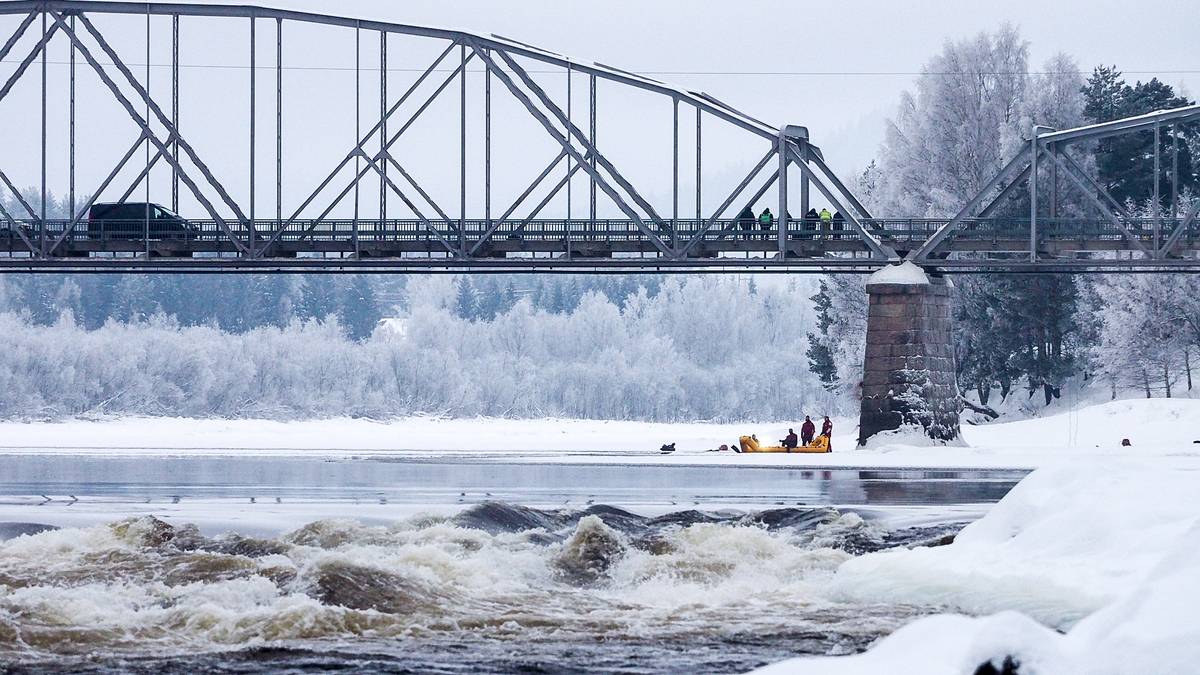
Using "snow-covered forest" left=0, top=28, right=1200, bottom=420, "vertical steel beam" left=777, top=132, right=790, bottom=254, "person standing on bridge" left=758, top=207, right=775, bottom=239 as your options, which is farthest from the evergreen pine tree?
"vertical steel beam" left=777, top=132, right=790, bottom=254

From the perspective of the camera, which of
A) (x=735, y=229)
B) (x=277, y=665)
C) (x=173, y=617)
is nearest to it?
(x=277, y=665)

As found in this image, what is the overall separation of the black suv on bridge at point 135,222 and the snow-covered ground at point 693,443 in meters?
7.57

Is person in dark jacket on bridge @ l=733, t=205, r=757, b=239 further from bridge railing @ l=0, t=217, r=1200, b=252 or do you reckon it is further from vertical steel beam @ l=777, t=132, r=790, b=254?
vertical steel beam @ l=777, t=132, r=790, b=254

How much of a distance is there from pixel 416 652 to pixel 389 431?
8839 cm

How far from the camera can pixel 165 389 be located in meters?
129

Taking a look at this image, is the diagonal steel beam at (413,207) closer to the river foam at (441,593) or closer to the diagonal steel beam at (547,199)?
the diagonal steel beam at (547,199)

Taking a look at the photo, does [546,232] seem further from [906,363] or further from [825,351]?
[825,351]

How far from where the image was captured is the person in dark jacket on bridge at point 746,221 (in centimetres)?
5700

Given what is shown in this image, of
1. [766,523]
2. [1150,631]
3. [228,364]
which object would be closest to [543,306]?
[228,364]

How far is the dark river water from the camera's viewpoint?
1490 centimetres

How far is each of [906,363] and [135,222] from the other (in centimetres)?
2649

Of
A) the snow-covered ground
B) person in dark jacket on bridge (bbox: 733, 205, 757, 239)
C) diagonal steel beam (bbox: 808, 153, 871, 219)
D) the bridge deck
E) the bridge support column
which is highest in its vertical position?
diagonal steel beam (bbox: 808, 153, 871, 219)

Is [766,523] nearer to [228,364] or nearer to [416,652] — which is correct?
[416,652]

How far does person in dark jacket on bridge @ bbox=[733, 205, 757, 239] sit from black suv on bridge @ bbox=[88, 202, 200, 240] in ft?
60.5
